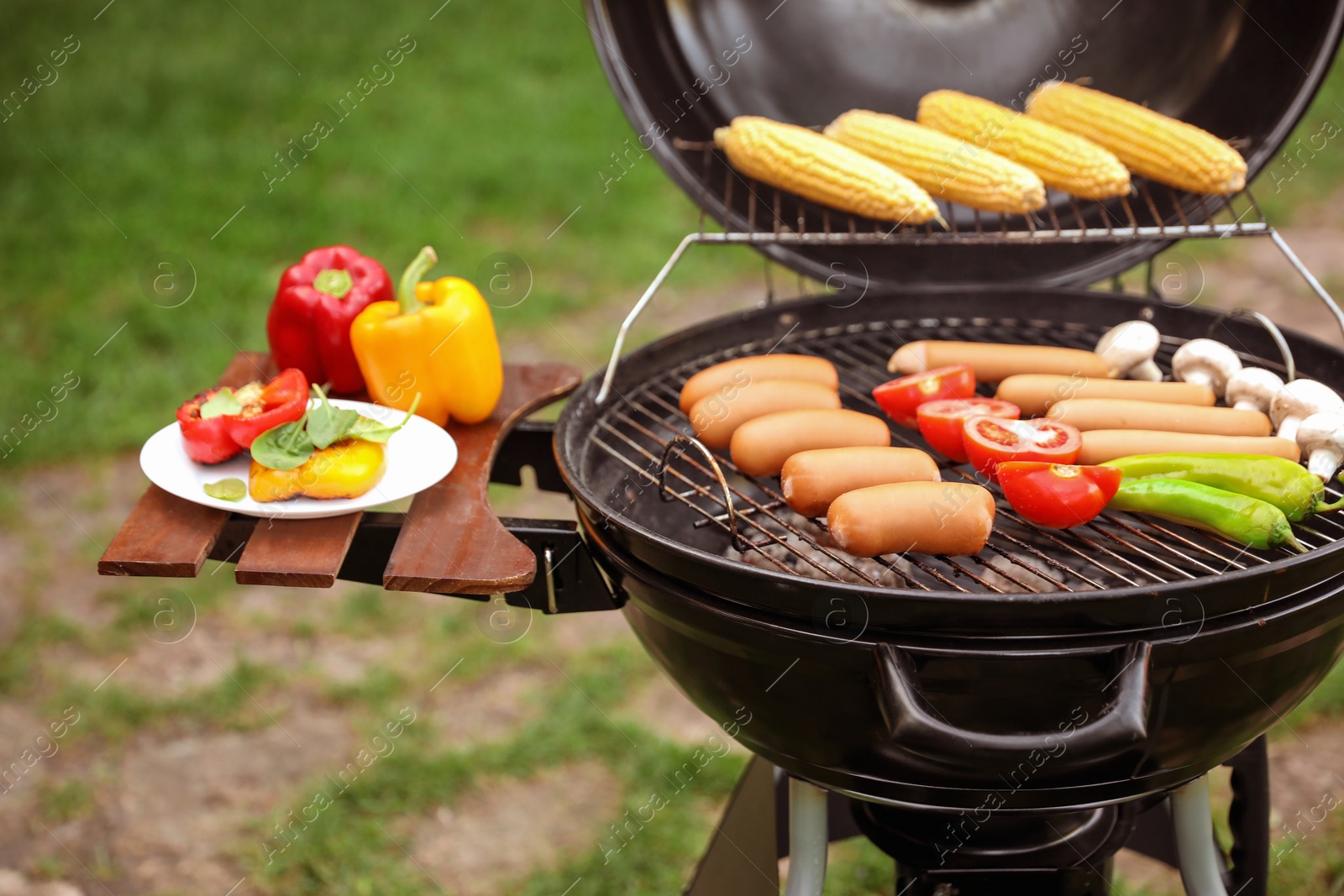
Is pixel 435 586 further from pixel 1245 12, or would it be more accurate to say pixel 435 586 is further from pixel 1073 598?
pixel 1245 12

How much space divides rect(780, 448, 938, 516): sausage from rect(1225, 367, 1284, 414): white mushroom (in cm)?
76

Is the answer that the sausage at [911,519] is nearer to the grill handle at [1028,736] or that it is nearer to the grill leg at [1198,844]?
the grill handle at [1028,736]

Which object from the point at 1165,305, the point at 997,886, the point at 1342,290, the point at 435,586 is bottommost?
the point at 1342,290

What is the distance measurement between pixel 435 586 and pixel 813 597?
682 mm

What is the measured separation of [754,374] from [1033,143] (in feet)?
2.96

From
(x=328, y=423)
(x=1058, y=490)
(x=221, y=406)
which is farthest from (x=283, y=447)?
(x=1058, y=490)

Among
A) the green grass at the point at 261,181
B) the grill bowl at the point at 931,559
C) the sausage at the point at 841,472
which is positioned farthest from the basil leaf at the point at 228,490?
the green grass at the point at 261,181

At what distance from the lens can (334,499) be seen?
2188mm

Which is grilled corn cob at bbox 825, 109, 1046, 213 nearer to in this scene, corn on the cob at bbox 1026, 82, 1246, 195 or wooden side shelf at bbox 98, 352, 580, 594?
corn on the cob at bbox 1026, 82, 1246, 195

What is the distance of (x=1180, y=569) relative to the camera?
2.00 m

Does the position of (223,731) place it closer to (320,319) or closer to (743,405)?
(320,319)

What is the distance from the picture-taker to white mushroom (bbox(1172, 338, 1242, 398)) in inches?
96.2

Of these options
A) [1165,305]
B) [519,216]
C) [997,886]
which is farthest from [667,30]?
[519,216]

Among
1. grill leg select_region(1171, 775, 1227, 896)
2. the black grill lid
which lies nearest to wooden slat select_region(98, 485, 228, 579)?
the black grill lid
